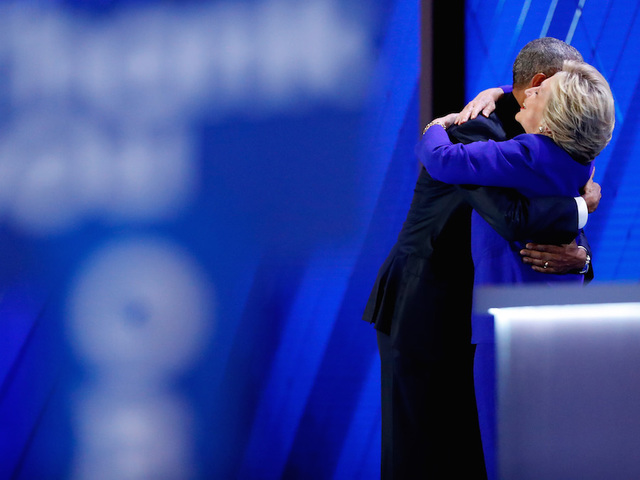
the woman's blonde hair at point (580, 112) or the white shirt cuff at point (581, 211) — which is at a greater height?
the woman's blonde hair at point (580, 112)

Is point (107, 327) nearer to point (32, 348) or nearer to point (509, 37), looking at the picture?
point (32, 348)

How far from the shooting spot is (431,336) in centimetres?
172

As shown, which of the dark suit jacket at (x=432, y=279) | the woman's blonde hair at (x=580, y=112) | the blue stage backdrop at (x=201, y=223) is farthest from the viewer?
the blue stage backdrop at (x=201, y=223)

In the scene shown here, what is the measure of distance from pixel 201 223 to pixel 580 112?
1460 millimetres

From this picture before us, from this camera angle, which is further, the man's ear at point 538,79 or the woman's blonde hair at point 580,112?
the man's ear at point 538,79

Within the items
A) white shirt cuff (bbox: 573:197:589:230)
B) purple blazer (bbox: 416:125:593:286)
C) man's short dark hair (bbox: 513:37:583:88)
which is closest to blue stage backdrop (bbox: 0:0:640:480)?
man's short dark hair (bbox: 513:37:583:88)

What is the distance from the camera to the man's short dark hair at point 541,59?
1.72 meters

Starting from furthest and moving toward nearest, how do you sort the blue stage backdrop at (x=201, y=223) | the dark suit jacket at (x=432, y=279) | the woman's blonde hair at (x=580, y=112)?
1. the blue stage backdrop at (x=201, y=223)
2. the dark suit jacket at (x=432, y=279)
3. the woman's blonde hair at (x=580, y=112)

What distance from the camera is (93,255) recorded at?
99.1 inches

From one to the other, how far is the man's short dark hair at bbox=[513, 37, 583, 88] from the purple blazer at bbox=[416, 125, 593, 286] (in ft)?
0.93

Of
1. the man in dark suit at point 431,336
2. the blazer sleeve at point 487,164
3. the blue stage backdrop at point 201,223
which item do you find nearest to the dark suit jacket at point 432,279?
the man in dark suit at point 431,336

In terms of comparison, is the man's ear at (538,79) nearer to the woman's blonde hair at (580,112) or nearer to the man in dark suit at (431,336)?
the man in dark suit at (431,336)

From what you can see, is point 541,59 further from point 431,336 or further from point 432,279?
point 431,336

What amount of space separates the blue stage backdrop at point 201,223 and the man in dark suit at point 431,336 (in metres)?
0.63
